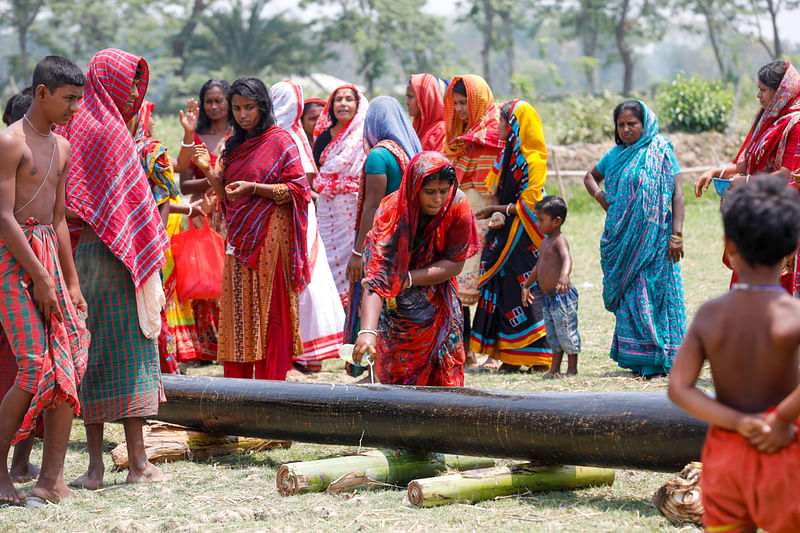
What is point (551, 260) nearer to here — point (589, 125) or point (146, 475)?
point (146, 475)

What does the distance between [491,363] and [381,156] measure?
243 centimetres

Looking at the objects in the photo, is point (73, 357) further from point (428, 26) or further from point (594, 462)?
point (428, 26)

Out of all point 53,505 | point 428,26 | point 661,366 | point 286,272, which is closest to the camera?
point 53,505

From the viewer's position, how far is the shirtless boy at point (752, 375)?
260 cm

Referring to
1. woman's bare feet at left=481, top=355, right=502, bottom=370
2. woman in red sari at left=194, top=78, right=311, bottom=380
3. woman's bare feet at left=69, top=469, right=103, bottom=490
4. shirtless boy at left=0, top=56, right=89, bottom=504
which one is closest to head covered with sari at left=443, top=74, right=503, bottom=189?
woman's bare feet at left=481, top=355, right=502, bottom=370

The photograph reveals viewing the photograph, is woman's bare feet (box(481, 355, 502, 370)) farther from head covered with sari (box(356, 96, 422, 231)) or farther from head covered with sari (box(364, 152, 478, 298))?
head covered with sari (box(364, 152, 478, 298))

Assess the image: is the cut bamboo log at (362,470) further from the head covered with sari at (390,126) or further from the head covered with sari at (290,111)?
the head covered with sari at (290,111)

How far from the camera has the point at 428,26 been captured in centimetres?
5191

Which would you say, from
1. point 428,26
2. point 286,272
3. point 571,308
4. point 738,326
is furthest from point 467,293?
point 428,26

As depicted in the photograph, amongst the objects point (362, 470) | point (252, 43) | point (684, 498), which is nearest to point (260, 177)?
point (362, 470)

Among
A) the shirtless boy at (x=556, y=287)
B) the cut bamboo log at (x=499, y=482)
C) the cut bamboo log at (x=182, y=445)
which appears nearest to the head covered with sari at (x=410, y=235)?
the cut bamboo log at (x=499, y=482)

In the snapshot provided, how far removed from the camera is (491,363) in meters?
7.95

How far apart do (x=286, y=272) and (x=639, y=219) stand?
268cm

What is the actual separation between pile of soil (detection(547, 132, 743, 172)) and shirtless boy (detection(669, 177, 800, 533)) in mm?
17926
